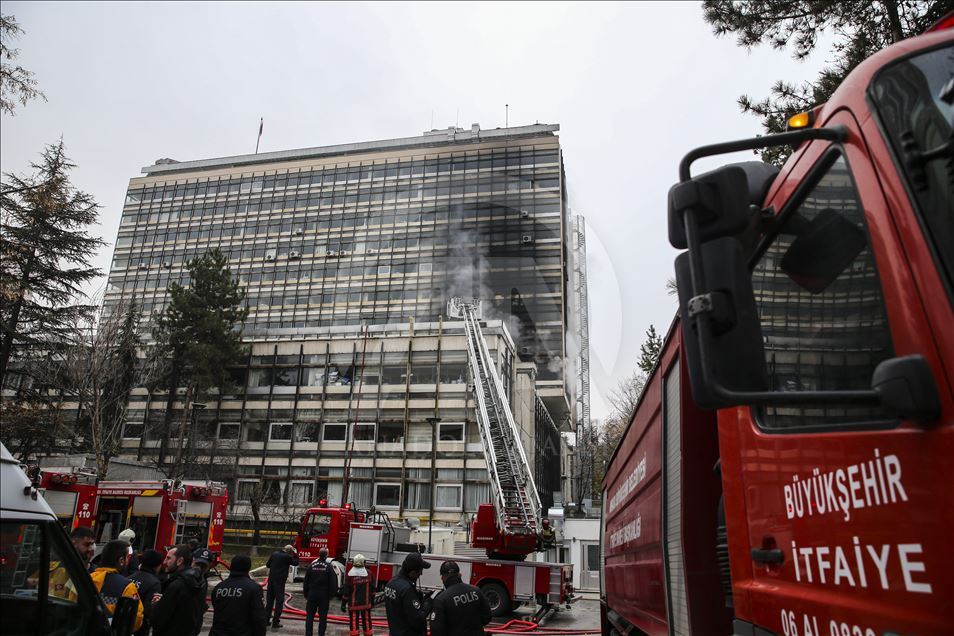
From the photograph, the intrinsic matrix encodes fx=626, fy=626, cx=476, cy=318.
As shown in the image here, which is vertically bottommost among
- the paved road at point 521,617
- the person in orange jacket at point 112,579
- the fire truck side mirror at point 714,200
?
the paved road at point 521,617

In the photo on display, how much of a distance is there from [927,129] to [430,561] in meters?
15.9

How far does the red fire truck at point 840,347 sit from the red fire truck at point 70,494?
18.8 meters

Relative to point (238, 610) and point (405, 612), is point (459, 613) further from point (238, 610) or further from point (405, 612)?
point (238, 610)

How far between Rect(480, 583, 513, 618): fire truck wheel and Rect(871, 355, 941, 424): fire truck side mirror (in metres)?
15.4

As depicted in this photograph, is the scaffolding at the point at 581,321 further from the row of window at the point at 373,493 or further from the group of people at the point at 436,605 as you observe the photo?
the group of people at the point at 436,605

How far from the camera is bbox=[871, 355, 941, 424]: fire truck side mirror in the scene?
60.4 inches

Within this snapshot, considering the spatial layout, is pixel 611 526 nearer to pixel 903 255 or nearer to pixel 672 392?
pixel 672 392

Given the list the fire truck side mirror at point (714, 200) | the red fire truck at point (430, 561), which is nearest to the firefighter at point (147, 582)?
the fire truck side mirror at point (714, 200)

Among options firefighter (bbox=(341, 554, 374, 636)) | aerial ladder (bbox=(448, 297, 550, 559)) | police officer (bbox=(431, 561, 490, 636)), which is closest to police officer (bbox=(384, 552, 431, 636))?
police officer (bbox=(431, 561, 490, 636))

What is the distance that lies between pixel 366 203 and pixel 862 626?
71.3m

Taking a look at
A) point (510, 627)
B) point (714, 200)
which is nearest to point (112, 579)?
point (714, 200)

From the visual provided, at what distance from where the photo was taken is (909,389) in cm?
156

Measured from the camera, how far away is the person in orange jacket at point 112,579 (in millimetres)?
5137

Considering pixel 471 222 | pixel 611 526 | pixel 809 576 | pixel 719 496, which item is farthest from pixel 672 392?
pixel 471 222
